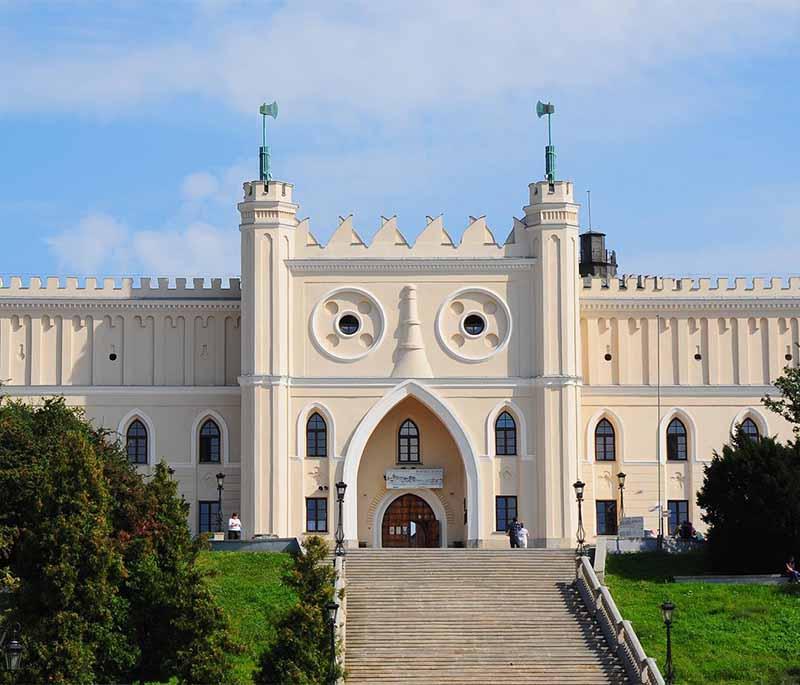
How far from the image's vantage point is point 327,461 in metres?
64.2

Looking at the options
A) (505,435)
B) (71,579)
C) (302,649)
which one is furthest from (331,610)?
(505,435)

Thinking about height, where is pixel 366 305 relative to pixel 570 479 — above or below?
above

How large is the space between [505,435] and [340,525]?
791cm

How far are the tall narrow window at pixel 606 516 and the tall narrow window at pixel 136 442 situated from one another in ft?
47.3

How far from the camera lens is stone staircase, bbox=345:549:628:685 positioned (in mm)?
47812

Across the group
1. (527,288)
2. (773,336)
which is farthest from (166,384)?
(773,336)

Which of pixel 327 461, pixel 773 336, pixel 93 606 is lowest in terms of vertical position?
pixel 93 606

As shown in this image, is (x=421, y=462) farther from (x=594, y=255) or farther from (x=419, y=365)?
(x=594, y=255)

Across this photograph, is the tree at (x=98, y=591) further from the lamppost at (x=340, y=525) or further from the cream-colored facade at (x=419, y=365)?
the cream-colored facade at (x=419, y=365)

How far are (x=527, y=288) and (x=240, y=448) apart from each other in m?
10.3

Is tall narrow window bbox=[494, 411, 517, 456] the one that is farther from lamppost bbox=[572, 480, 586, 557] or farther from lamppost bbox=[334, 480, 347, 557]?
lamppost bbox=[334, 480, 347, 557]

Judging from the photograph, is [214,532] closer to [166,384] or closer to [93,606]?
[166,384]

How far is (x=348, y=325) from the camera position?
65188 mm

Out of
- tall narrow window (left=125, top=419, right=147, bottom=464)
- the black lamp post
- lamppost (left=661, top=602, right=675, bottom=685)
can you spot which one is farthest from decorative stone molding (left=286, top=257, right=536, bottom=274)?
the black lamp post
